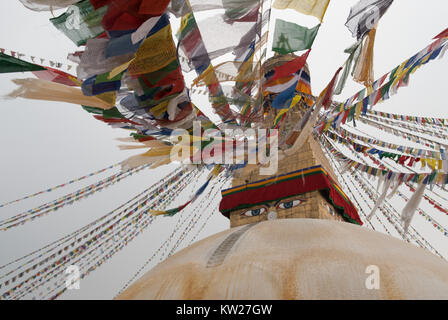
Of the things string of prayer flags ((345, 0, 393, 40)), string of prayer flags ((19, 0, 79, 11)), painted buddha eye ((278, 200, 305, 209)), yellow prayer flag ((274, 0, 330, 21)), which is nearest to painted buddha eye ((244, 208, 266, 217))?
painted buddha eye ((278, 200, 305, 209))

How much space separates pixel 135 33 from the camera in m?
2.12

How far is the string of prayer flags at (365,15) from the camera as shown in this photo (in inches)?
95.5

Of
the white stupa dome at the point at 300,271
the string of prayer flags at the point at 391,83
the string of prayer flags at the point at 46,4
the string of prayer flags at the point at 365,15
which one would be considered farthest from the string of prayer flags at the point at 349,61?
the string of prayer flags at the point at 46,4

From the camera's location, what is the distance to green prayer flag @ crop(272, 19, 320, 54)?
2828 mm

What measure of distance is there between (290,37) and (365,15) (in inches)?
26.2

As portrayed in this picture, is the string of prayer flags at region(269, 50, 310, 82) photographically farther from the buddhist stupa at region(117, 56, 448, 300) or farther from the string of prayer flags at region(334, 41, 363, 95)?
the buddhist stupa at region(117, 56, 448, 300)

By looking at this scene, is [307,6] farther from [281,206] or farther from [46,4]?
[281,206]

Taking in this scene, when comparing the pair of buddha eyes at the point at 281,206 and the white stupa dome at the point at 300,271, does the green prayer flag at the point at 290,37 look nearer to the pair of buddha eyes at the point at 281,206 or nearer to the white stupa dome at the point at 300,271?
the white stupa dome at the point at 300,271

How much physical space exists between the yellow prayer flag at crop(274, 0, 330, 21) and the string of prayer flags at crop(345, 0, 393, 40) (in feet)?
0.98

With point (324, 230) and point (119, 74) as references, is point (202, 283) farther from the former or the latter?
point (119, 74)

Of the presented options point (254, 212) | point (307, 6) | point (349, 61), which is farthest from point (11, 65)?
point (254, 212)

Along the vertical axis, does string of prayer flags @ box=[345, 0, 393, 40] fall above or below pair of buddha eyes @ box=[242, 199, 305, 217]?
above

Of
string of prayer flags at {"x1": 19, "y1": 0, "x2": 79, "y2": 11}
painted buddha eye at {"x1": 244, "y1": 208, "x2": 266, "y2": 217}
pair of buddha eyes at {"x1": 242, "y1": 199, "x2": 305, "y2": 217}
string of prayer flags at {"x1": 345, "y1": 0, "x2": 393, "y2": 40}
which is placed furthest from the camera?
painted buddha eye at {"x1": 244, "y1": 208, "x2": 266, "y2": 217}
